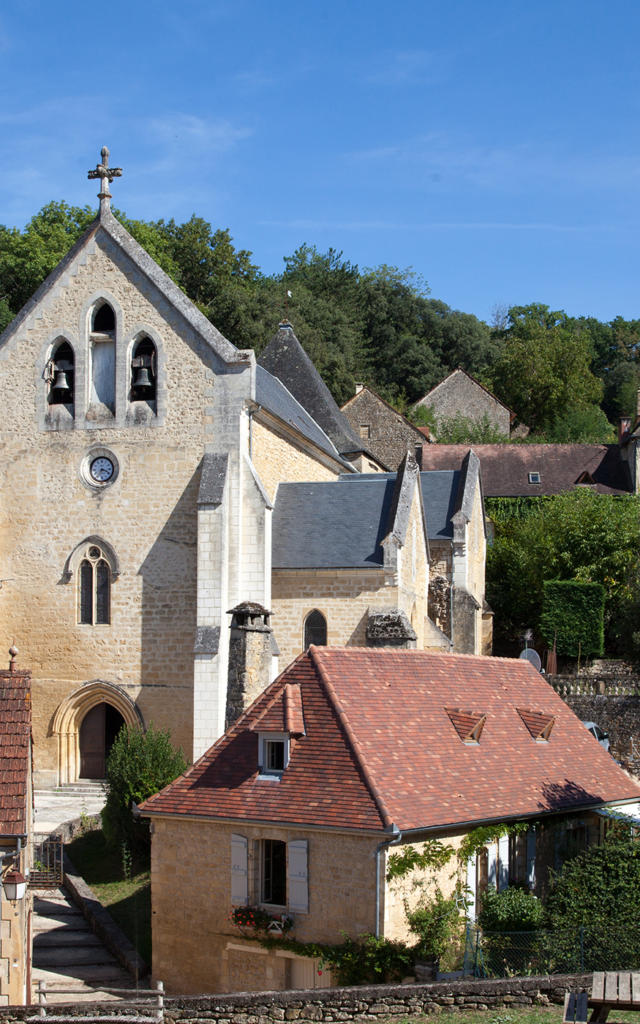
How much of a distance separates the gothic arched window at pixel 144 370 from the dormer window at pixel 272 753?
34.3ft

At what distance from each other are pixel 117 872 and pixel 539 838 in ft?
24.1

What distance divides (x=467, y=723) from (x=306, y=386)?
19.8 metres

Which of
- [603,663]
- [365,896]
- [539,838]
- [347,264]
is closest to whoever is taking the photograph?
[365,896]

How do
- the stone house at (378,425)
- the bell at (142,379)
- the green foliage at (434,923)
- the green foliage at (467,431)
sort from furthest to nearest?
the green foliage at (467,431) < the stone house at (378,425) < the bell at (142,379) < the green foliage at (434,923)

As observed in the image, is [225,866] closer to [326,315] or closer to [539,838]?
[539,838]

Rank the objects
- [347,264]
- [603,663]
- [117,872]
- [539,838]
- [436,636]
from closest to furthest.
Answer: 1. [539,838]
2. [117,872]
3. [436,636]
4. [603,663]
5. [347,264]

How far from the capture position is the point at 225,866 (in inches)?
597

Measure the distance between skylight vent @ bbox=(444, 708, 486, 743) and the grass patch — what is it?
539 centimetres

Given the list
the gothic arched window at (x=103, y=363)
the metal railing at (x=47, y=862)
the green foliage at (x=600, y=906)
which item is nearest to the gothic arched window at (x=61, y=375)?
the gothic arched window at (x=103, y=363)

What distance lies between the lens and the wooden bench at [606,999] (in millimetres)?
8781

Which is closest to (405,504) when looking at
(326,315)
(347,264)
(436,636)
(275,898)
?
(436,636)

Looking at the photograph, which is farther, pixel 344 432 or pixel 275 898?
pixel 344 432

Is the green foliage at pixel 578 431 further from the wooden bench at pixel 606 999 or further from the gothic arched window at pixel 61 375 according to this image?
the wooden bench at pixel 606 999

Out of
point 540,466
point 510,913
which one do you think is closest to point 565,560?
point 540,466
